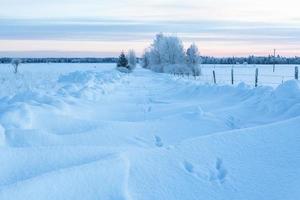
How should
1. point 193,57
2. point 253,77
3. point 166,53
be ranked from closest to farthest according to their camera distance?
point 253,77, point 193,57, point 166,53

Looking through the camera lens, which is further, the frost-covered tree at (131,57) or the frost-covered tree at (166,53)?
the frost-covered tree at (131,57)

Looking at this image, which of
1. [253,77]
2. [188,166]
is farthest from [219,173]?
[253,77]

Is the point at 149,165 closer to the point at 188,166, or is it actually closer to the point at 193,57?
the point at 188,166

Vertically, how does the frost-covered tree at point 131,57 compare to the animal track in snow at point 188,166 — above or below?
below

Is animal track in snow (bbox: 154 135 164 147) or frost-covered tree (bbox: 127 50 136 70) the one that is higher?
animal track in snow (bbox: 154 135 164 147)

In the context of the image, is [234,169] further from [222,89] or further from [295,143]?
[222,89]

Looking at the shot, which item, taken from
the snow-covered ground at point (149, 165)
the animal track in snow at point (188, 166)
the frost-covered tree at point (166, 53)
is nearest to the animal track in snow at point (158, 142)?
the snow-covered ground at point (149, 165)

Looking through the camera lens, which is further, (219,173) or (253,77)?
(253,77)

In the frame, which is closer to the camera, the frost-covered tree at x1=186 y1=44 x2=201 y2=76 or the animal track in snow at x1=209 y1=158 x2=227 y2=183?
the animal track in snow at x1=209 y1=158 x2=227 y2=183

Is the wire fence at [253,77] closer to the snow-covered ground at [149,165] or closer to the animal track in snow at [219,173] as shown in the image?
the snow-covered ground at [149,165]

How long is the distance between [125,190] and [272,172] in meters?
1.86

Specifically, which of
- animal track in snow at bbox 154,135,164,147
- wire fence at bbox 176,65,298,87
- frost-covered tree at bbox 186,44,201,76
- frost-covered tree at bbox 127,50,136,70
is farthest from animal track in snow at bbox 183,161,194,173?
frost-covered tree at bbox 127,50,136,70

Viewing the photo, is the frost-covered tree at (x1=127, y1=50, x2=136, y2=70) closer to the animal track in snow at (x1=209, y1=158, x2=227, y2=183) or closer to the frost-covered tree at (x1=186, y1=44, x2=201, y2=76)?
the frost-covered tree at (x1=186, y1=44, x2=201, y2=76)

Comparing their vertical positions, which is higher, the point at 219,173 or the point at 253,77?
the point at 219,173
